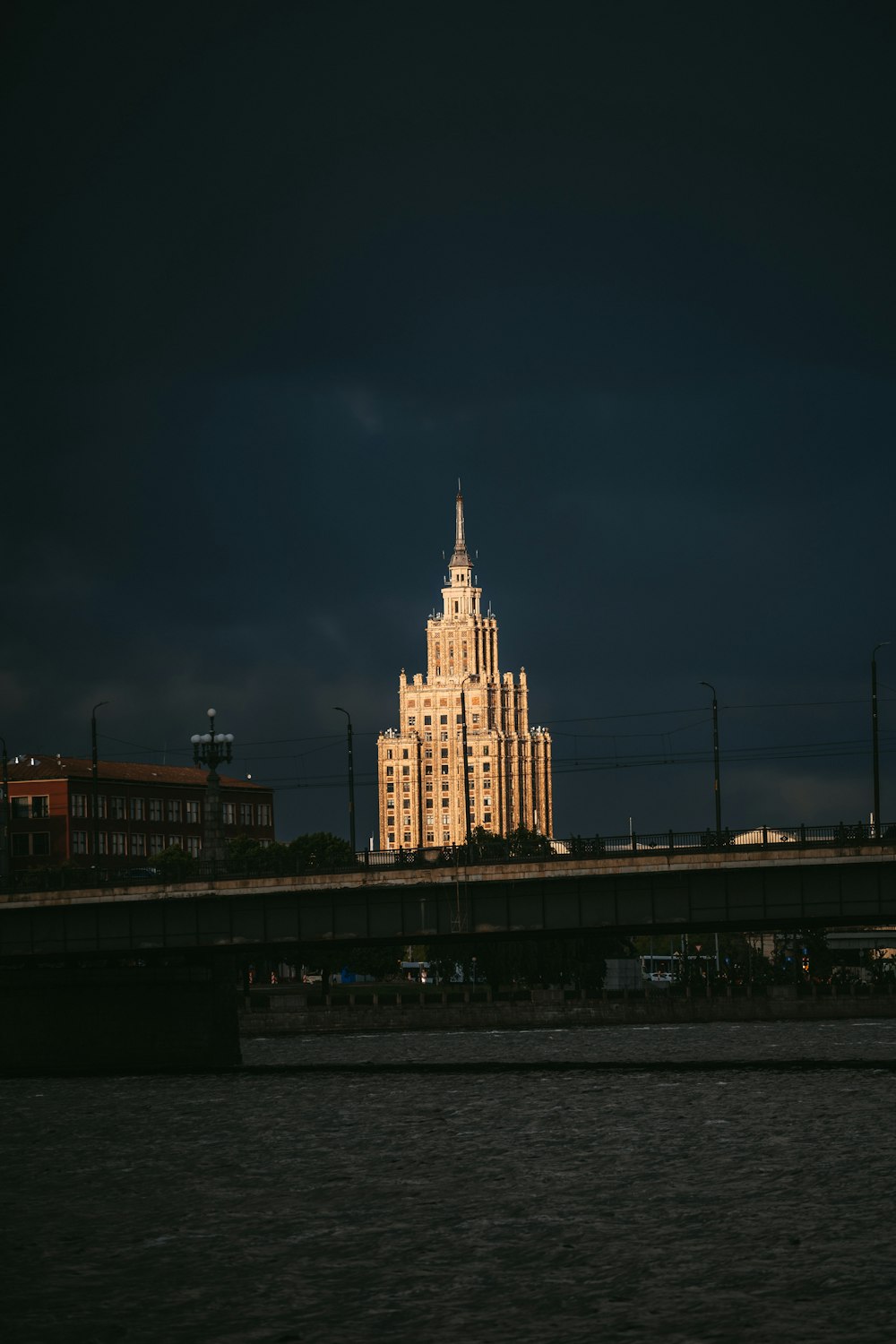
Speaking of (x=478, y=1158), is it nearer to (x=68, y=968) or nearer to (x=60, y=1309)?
(x=60, y=1309)

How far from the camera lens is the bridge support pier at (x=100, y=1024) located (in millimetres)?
104062

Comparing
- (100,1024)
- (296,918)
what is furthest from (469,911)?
(100,1024)

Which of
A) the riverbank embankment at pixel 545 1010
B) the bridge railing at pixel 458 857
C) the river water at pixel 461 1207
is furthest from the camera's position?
the riverbank embankment at pixel 545 1010

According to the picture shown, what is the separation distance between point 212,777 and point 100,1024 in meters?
15.8

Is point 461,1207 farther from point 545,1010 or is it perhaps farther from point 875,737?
point 545,1010

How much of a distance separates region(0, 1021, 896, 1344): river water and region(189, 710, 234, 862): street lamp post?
40.7 ft

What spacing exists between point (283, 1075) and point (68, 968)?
1611 centimetres

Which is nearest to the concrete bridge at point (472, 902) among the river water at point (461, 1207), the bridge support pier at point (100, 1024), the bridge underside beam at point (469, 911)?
the bridge underside beam at point (469, 911)

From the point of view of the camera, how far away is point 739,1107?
74.4 metres

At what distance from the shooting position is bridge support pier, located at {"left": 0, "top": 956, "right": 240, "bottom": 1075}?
341 ft

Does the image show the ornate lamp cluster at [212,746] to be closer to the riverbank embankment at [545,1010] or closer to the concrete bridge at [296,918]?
the concrete bridge at [296,918]

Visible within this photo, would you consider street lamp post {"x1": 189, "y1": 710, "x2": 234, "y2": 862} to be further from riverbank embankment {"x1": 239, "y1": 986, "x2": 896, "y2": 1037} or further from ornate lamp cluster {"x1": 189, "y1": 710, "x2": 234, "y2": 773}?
riverbank embankment {"x1": 239, "y1": 986, "x2": 896, "y2": 1037}

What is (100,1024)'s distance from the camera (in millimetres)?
104688

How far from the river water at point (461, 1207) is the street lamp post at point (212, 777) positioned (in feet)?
40.7
